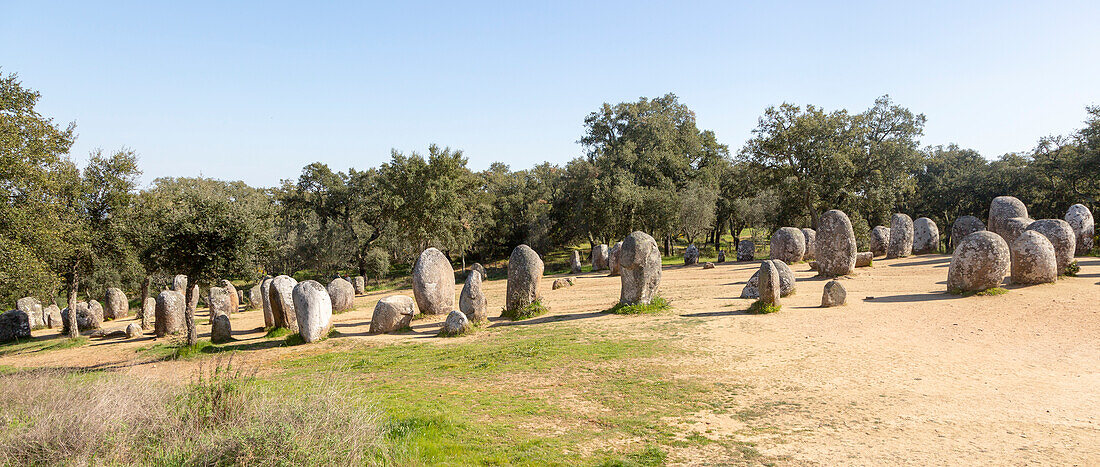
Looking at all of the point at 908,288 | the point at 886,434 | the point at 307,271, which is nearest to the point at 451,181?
the point at 307,271

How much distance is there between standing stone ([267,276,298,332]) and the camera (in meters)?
16.6

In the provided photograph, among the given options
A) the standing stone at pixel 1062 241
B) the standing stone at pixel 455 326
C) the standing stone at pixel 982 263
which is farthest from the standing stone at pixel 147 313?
the standing stone at pixel 1062 241

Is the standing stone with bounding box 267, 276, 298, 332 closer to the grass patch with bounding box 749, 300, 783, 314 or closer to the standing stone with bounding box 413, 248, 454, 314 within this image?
the standing stone with bounding box 413, 248, 454, 314

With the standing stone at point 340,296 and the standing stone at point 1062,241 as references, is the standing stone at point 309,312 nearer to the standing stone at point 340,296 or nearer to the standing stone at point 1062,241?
the standing stone at point 340,296

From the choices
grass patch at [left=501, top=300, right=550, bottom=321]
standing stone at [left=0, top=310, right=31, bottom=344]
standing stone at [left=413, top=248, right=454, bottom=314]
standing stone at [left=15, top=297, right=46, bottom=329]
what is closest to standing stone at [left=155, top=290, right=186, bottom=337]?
standing stone at [left=413, top=248, right=454, bottom=314]

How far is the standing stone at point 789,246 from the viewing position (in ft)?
97.8

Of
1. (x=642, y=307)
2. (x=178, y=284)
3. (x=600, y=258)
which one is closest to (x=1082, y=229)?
(x=642, y=307)

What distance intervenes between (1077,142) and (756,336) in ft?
121

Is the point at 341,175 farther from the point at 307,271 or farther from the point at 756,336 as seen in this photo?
the point at 756,336

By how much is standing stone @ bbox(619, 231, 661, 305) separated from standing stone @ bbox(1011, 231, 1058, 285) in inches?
423

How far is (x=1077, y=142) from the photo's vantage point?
33312 millimetres

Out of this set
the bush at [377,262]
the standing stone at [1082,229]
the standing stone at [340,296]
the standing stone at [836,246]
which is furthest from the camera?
the bush at [377,262]

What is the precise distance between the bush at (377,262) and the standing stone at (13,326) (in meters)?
20.4

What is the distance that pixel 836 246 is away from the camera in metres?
21.3
